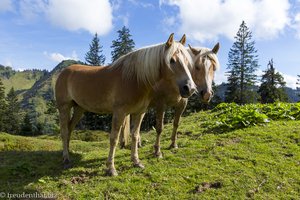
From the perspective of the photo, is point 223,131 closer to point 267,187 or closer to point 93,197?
point 267,187

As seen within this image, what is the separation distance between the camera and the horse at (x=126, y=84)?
5754mm

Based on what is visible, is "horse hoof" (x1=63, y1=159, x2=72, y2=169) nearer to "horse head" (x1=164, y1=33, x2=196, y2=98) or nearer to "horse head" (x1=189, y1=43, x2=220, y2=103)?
"horse head" (x1=164, y1=33, x2=196, y2=98)

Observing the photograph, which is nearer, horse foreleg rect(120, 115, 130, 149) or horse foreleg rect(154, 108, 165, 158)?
horse foreleg rect(154, 108, 165, 158)

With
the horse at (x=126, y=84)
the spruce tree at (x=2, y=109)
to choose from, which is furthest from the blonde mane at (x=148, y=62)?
the spruce tree at (x=2, y=109)

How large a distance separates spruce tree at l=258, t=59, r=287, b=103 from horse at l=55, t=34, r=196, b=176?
170 ft

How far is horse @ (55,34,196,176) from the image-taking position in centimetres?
575

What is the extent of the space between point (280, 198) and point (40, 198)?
191 inches

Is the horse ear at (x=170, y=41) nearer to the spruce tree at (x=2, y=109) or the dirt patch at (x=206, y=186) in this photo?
the dirt patch at (x=206, y=186)

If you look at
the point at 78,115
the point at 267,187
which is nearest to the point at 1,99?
the point at 78,115

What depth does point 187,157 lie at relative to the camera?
781 centimetres

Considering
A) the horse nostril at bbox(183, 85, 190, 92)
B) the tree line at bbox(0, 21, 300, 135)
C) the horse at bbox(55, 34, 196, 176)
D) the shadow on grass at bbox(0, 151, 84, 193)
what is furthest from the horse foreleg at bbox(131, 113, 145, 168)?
the tree line at bbox(0, 21, 300, 135)

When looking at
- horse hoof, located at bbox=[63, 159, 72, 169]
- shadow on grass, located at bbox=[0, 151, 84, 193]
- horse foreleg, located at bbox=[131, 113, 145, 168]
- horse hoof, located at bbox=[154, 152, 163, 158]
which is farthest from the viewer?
horse hoof, located at bbox=[154, 152, 163, 158]

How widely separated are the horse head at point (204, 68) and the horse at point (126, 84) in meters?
0.76

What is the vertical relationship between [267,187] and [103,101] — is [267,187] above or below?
below
